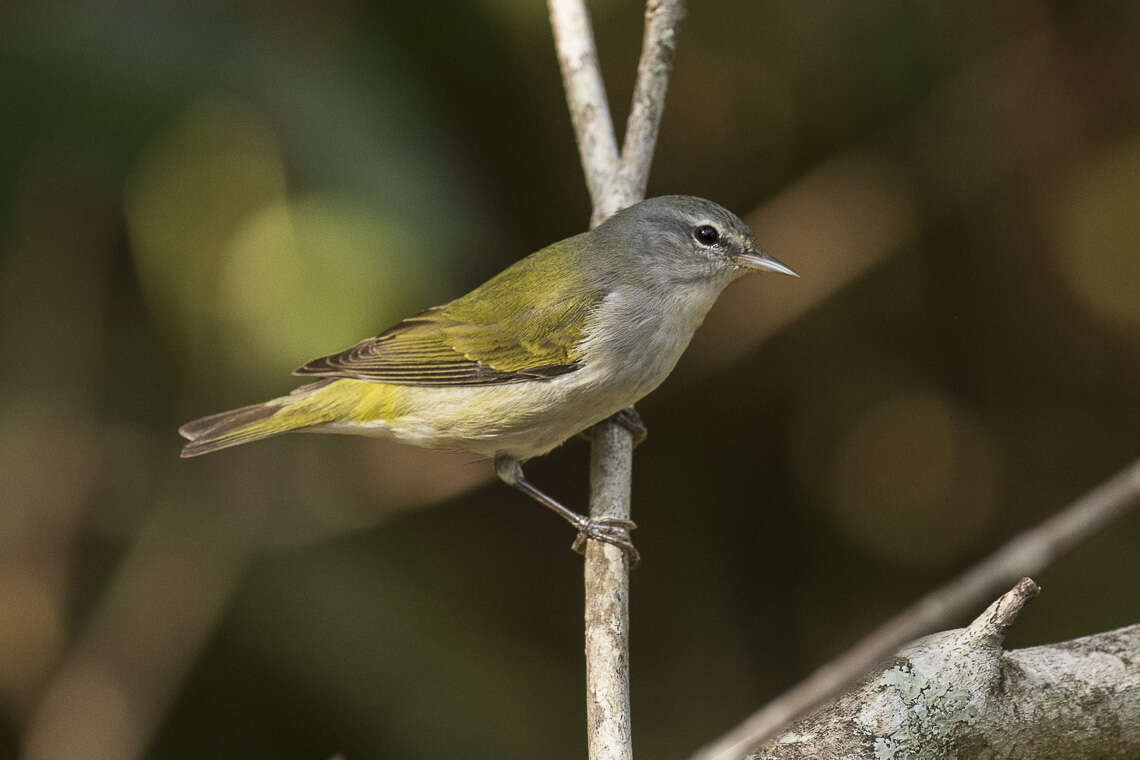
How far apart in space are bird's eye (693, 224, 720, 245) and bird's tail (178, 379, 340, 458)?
55.5 inches

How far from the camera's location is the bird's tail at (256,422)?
3734 millimetres

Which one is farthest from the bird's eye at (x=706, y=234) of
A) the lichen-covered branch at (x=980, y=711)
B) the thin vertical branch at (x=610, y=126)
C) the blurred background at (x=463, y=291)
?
the lichen-covered branch at (x=980, y=711)

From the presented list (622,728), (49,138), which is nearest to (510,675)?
(622,728)

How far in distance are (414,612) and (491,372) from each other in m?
1.11

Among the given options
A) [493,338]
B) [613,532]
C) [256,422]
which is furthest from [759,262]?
[256,422]

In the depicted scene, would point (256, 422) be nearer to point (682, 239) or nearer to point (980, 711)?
point (682, 239)

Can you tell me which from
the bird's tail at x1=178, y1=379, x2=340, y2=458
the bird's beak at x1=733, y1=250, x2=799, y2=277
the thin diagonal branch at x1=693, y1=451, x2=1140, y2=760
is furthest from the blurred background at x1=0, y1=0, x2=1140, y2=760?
the thin diagonal branch at x1=693, y1=451, x2=1140, y2=760

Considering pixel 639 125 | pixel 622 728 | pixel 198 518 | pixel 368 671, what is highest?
pixel 639 125

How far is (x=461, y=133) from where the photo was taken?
4395mm

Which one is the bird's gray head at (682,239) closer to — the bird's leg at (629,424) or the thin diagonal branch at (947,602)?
the bird's leg at (629,424)

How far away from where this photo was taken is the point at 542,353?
3.67m

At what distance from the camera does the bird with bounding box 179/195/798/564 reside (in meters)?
3.59

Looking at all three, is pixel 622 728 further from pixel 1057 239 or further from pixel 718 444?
pixel 1057 239

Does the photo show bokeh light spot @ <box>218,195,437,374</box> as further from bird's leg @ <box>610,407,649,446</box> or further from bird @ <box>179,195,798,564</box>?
bird's leg @ <box>610,407,649,446</box>
